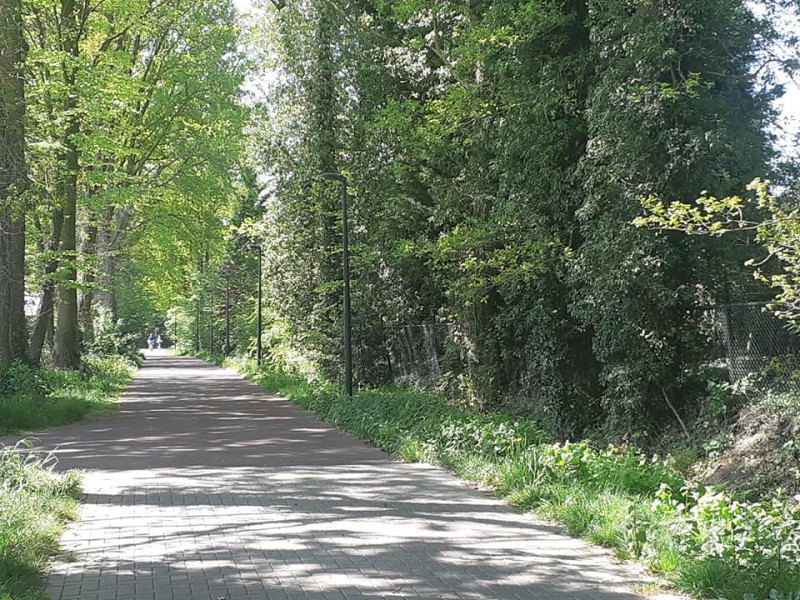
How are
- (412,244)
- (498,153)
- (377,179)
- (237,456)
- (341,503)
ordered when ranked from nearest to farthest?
(341,503), (237,456), (498,153), (412,244), (377,179)

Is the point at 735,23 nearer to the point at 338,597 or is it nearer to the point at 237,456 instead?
the point at 237,456

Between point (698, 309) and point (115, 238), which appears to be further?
point (115, 238)

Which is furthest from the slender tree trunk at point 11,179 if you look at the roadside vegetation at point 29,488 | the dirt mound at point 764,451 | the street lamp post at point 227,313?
the street lamp post at point 227,313

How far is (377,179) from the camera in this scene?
23.4m

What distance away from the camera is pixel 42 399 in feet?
57.0

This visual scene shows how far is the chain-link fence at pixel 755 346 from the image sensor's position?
11.8 meters

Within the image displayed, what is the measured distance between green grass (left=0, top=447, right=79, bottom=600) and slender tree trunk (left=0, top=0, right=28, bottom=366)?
27.5 ft

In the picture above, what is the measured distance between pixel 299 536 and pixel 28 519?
2380 mm

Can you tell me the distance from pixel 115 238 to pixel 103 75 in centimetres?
1741

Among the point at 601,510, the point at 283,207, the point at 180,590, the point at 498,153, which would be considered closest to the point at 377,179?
the point at 283,207

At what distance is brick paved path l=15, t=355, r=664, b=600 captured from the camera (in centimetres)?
592

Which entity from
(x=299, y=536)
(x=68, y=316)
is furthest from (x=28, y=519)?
(x=68, y=316)

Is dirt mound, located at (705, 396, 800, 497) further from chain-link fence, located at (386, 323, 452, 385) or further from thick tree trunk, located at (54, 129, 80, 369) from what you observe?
thick tree trunk, located at (54, 129, 80, 369)

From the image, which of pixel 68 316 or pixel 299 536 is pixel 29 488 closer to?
pixel 299 536
